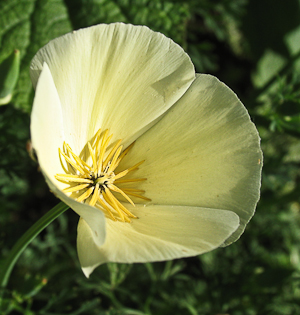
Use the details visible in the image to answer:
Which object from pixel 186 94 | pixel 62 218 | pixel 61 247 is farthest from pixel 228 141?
pixel 61 247

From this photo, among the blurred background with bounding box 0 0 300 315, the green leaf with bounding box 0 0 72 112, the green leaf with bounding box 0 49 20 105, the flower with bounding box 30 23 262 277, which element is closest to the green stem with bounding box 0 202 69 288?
the flower with bounding box 30 23 262 277

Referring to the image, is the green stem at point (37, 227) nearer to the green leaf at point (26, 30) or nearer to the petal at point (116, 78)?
the petal at point (116, 78)

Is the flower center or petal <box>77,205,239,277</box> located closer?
petal <box>77,205,239,277</box>

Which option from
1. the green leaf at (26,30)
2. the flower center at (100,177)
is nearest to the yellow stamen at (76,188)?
the flower center at (100,177)

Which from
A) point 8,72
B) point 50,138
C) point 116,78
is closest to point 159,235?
point 50,138

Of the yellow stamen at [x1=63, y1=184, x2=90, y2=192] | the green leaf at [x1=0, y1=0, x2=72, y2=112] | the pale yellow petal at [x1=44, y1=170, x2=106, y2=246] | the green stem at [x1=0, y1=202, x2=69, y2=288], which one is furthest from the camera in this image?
the green leaf at [x1=0, y1=0, x2=72, y2=112]

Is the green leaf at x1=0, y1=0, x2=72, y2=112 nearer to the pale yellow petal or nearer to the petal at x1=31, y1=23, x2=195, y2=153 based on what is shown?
the petal at x1=31, y1=23, x2=195, y2=153

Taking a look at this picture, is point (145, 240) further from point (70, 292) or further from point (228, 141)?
point (70, 292)
